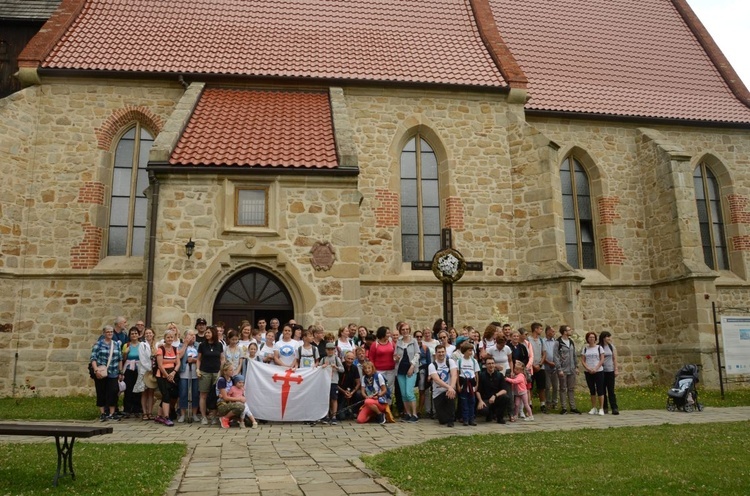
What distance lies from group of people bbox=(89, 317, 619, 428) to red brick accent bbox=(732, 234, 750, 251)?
9787 mm

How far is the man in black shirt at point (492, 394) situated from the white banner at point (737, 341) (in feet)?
22.9

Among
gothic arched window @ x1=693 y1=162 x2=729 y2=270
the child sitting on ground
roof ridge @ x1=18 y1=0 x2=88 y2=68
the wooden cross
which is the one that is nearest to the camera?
the child sitting on ground

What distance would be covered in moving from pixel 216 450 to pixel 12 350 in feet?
28.9

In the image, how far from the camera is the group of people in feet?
31.7

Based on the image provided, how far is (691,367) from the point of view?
11.5 m

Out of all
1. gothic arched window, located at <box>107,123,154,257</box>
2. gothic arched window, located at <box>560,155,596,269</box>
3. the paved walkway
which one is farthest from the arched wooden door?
gothic arched window, located at <box>560,155,596,269</box>

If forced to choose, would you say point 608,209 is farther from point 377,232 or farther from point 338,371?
point 338,371

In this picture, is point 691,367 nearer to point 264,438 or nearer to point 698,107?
point 264,438

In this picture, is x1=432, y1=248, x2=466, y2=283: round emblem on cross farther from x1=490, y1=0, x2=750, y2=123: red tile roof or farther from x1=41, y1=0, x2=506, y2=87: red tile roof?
x1=490, y1=0, x2=750, y2=123: red tile roof

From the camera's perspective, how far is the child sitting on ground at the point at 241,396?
928cm

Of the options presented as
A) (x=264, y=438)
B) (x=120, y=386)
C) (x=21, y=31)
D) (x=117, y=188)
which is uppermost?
(x=21, y=31)

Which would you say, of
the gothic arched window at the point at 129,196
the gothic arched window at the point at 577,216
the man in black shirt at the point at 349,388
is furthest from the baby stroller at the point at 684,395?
the gothic arched window at the point at 129,196

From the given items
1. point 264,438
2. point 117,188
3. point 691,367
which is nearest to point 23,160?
point 117,188

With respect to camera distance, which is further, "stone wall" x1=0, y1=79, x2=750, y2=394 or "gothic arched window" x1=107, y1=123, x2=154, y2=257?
"gothic arched window" x1=107, y1=123, x2=154, y2=257
